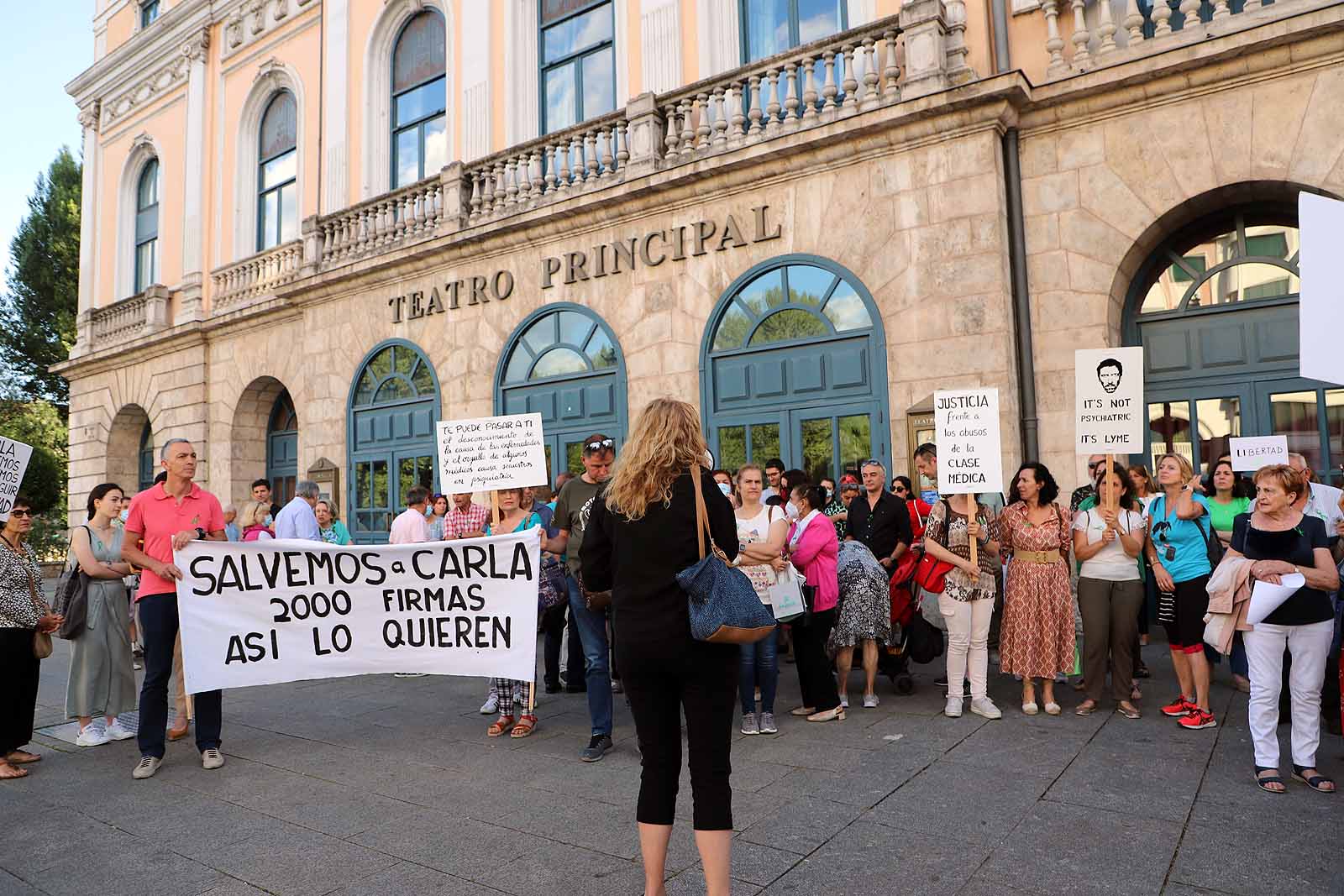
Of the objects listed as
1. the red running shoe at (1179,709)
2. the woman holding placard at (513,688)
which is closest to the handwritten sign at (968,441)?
the red running shoe at (1179,709)

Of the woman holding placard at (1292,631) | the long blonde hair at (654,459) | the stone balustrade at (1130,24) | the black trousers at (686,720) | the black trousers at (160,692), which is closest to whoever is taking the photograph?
the black trousers at (686,720)

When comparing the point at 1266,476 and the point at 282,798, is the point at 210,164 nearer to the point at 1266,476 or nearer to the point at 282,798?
the point at 282,798

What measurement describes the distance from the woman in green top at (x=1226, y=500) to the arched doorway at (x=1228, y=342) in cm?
186

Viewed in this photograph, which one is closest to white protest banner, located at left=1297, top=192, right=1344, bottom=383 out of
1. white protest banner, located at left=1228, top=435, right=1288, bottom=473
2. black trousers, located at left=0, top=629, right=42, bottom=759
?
white protest banner, located at left=1228, top=435, right=1288, bottom=473

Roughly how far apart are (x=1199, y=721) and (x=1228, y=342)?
5.30 m

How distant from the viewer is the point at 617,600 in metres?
3.36

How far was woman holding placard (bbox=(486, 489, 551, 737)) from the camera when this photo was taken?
621 cm

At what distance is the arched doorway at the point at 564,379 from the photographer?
13094 millimetres

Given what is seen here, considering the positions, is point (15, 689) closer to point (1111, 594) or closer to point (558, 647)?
point (558, 647)

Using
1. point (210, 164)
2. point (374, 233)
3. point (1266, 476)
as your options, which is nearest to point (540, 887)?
point (1266, 476)

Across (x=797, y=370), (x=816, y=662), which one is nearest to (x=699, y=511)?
(x=816, y=662)

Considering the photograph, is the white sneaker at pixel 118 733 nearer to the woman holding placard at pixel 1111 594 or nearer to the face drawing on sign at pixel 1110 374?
the woman holding placard at pixel 1111 594

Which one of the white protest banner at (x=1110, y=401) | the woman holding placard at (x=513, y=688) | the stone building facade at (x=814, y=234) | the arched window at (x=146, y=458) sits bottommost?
the woman holding placard at (x=513, y=688)

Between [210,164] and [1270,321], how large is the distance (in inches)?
844
